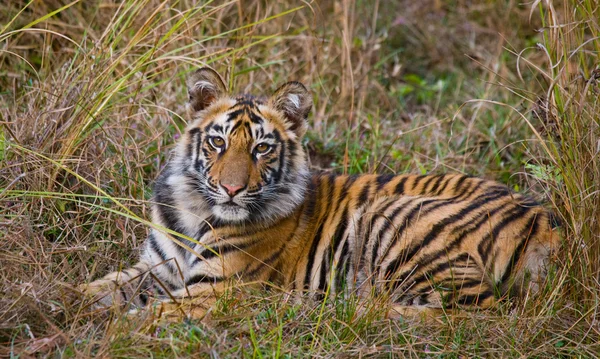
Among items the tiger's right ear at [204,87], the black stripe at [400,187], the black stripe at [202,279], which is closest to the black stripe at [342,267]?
the black stripe at [400,187]

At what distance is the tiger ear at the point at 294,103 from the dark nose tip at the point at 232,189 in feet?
2.36

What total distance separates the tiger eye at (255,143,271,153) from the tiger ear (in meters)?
0.34

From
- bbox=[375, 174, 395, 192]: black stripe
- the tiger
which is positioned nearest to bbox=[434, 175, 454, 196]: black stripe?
the tiger

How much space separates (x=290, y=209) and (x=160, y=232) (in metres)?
0.79

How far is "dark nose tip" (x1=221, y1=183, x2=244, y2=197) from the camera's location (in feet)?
14.9

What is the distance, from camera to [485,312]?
14.0ft

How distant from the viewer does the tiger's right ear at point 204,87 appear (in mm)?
4926

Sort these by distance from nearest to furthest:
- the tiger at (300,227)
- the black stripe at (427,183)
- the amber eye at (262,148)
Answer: the tiger at (300,227) < the amber eye at (262,148) < the black stripe at (427,183)

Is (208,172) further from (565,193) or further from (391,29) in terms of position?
(391,29)

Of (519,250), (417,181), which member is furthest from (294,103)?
(519,250)

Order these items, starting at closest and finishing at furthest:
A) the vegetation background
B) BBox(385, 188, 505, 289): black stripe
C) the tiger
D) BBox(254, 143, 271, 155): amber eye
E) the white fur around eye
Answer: the vegetation background, the tiger, BBox(385, 188, 505, 289): black stripe, BBox(254, 143, 271, 155): amber eye, the white fur around eye

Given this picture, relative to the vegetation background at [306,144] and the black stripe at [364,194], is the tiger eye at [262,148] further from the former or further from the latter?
the vegetation background at [306,144]

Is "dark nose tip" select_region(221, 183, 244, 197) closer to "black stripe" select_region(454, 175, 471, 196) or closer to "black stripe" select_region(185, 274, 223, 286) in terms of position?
"black stripe" select_region(185, 274, 223, 286)

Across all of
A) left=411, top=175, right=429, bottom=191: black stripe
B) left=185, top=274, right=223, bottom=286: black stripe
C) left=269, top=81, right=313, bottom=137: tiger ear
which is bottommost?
Result: left=185, top=274, right=223, bottom=286: black stripe
